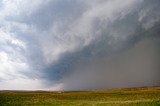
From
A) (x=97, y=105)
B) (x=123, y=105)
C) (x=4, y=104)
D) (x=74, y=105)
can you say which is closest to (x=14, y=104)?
(x=4, y=104)

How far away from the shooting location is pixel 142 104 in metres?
45.4

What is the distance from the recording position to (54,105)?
53156 millimetres

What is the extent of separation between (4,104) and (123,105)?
71.3 feet

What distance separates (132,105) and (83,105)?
8.49m

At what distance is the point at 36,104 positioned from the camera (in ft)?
176

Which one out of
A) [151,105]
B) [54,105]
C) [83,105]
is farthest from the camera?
[54,105]

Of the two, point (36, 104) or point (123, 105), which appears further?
point (36, 104)

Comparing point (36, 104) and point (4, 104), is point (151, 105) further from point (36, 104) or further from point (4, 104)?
point (4, 104)

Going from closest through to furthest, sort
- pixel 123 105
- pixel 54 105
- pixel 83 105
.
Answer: pixel 123 105
pixel 83 105
pixel 54 105

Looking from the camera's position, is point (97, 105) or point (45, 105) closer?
point (97, 105)

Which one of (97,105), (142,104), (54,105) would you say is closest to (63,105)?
(54,105)

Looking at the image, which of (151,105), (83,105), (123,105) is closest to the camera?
(151,105)

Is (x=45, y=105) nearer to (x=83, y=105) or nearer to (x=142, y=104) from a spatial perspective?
(x=83, y=105)

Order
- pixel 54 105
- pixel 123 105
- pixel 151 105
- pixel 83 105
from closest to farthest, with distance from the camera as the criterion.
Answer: pixel 151 105 < pixel 123 105 < pixel 83 105 < pixel 54 105
